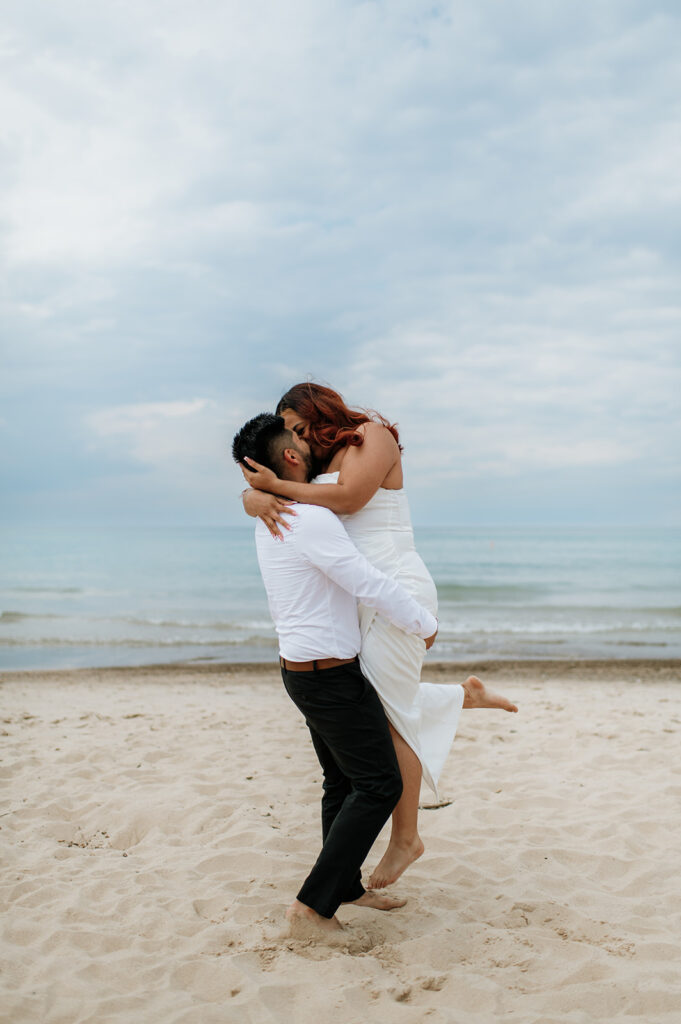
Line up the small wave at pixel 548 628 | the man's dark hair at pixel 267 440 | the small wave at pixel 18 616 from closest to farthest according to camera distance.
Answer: the man's dark hair at pixel 267 440 → the small wave at pixel 548 628 → the small wave at pixel 18 616

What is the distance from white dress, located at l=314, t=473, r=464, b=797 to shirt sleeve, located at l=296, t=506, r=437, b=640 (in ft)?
0.77

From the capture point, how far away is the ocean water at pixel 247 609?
43.0 ft

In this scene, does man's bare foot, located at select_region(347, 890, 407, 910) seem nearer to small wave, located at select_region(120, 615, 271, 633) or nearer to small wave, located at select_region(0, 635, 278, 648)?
small wave, located at select_region(0, 635, 278, 648)

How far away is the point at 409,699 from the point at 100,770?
3.13m

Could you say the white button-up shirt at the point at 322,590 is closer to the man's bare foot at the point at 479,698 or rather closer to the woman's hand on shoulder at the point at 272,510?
the woman's hand on shoulder at the point at 272,510

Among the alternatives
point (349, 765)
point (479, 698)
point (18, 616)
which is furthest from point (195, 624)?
point (349, 765)

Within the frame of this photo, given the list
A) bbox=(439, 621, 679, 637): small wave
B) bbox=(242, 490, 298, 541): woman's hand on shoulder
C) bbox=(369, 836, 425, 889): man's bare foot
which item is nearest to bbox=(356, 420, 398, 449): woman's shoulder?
bbox=(242, 490, 298, 541): woman's hand on shoulder

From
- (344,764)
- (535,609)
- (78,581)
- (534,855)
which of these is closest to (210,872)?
(344,764)

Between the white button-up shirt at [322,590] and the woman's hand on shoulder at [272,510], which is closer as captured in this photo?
the white button-up shirt at [322,590]

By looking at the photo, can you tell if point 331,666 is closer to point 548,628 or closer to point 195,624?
point 548,628

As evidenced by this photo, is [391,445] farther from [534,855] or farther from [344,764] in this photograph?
[534,855]

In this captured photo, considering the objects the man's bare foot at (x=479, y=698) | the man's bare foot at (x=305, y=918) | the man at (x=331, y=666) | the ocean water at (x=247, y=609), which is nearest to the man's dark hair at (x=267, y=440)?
the man at (x=331, y=666)

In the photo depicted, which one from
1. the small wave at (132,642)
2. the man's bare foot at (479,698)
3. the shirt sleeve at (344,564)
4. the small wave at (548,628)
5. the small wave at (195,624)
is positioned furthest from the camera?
the small wave at (195,624)

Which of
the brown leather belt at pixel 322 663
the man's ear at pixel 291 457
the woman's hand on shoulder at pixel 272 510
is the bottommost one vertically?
the brown leather belt at pixel 322 663
